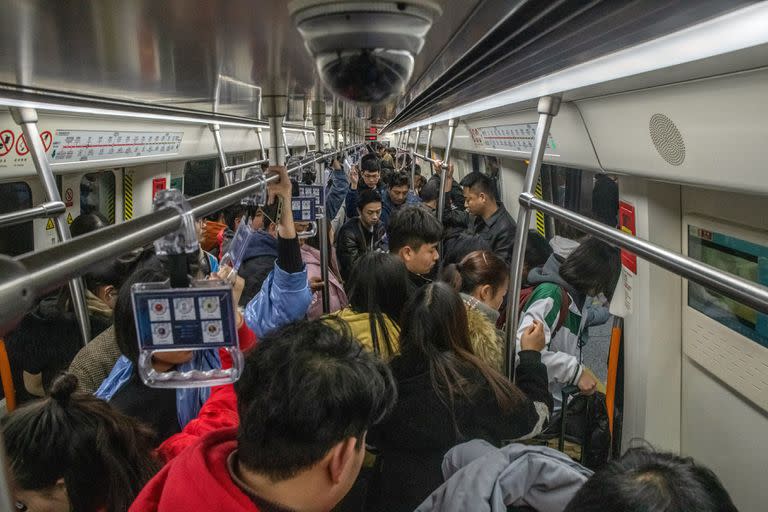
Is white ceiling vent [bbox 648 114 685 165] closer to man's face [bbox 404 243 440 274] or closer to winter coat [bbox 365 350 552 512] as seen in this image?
winter coat [bbox 365 350 552 512]

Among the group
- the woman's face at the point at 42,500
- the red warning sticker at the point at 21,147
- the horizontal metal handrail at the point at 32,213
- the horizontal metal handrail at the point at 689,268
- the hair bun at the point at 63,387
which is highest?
the red warning sticker at the point at 21,147

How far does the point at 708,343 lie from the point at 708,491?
63.0 inches

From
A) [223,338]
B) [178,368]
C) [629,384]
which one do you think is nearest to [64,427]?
[178,368]

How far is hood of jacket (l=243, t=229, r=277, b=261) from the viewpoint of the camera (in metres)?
3.11

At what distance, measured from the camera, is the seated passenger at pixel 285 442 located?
3.35 feet

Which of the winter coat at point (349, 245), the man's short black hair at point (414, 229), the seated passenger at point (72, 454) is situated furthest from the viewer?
the winter coat at point (349, 245)

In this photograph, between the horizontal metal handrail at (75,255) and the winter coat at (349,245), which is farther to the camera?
the winter coat at (349,245)

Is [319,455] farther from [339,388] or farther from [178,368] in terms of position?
[178,368]

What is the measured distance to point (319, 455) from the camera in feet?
3.68

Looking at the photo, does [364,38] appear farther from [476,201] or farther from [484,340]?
[476,201]

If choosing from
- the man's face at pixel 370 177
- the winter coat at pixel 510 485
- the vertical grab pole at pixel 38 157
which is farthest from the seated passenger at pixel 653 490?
the man's face at pixel 370 177

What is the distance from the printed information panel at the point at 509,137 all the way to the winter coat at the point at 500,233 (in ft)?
1.80

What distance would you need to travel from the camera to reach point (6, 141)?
2.65 m

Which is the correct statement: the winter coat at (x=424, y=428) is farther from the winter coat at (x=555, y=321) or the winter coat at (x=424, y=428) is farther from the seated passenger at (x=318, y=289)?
the seated passenger at (x=318, y=289)
